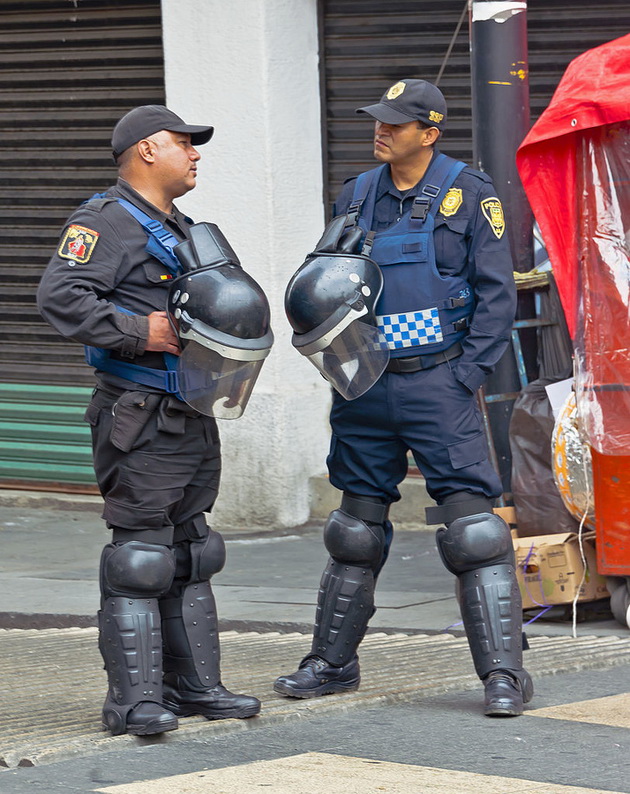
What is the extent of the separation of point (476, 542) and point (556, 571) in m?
1.54

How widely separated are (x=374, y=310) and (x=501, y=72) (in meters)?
2.02

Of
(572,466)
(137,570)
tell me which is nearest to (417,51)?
(572,466)

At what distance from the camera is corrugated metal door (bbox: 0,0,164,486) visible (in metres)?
9.75

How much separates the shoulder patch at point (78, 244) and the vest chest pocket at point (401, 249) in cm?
95

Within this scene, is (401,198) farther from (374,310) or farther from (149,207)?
(149,207)

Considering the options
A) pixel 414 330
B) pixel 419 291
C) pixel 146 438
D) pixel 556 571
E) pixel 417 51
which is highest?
pixel 417 51

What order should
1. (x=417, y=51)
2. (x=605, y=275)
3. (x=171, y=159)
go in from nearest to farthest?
(x=171, y=159), (x=605, y=275), (x=417, y=51)

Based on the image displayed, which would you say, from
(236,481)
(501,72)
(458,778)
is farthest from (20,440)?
(458,778)

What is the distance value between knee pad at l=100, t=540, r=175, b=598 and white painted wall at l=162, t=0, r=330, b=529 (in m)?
4.39

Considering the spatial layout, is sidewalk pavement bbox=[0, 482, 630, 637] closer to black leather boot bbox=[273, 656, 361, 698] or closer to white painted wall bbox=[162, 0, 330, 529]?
white painted wall bbox=[162, 0, 330, 529]

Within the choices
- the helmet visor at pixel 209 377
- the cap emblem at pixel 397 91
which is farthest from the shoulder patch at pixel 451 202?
the helmet visor at pixel 209 377

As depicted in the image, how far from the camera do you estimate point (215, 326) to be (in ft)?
15.1

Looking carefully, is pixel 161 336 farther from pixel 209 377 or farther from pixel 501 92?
pixel 501 92

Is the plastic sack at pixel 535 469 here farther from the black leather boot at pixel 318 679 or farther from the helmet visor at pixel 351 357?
the helmet visor at pixel 351 357
